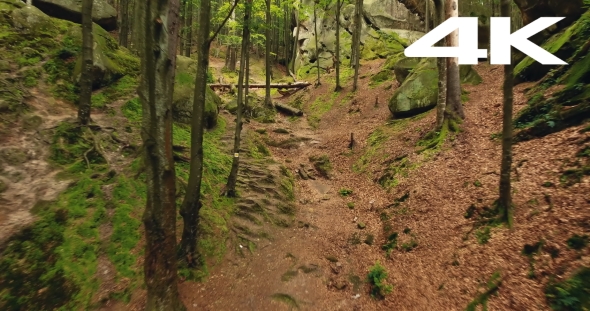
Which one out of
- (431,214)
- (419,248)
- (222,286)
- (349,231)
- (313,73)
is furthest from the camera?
(313,73)

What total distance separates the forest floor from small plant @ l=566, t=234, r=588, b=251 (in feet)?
0.23

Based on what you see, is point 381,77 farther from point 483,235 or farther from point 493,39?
point 483,235

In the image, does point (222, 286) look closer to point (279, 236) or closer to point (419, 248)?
point (279, 236)

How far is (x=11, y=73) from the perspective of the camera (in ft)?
25.9

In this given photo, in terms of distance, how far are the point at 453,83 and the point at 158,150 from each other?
10.5 m

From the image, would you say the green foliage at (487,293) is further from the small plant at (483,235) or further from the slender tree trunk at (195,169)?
the slender tree trunk at (195,169)

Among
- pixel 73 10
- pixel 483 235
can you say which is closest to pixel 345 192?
pixel 483 235

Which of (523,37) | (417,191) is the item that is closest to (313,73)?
(523,37)

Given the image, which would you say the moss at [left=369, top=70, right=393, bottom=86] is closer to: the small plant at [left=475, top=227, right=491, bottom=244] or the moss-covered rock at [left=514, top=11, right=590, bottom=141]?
A: the moss-covered rock at [left=514, top=11, right=590, bottom=141]

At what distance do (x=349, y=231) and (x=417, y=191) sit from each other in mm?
2364

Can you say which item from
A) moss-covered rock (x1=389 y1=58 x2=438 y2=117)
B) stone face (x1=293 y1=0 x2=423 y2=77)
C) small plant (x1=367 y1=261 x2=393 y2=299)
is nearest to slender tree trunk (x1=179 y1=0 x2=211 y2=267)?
small plant (x1=367 y1=261 x2=393 y2=299)

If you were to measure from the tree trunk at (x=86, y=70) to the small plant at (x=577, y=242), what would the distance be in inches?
421

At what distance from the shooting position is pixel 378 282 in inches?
253

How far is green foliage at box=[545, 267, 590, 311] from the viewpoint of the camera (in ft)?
12.6
